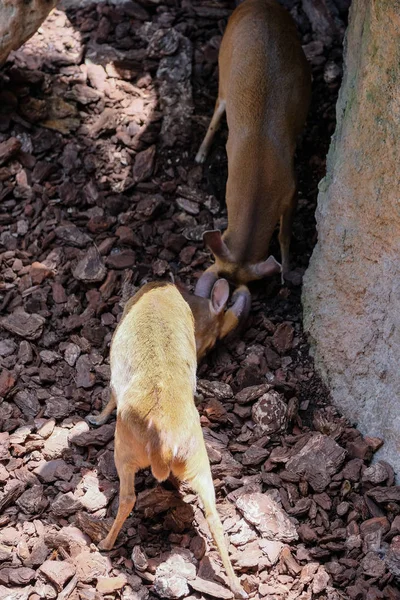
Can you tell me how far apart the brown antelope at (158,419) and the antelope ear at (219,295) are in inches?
43.9

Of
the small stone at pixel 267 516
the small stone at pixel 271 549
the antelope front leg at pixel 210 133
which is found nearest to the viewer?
the small stone at pixel 271 549

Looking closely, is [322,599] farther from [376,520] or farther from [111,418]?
[111,418]

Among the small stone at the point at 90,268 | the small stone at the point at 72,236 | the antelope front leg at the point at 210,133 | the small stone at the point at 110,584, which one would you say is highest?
the antelope front leg at the point at 210,133

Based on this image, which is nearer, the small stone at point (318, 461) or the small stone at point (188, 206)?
the small stone at point (318, 461)

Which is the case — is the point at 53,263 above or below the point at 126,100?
below

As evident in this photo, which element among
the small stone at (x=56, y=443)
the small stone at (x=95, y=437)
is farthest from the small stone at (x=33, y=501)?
the small stone at (x=95, y=437)

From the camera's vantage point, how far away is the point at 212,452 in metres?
6.02

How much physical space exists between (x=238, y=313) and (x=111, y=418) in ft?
4.36

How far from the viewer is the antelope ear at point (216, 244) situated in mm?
6973

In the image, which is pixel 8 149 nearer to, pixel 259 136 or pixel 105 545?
pixel 259 136

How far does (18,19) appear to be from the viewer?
6.85m

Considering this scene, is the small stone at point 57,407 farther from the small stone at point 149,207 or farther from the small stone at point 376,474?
the small stone at point 376,474

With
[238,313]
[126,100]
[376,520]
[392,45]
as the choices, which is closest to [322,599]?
[376,520]

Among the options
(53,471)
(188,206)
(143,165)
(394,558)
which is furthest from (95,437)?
(143,165)
